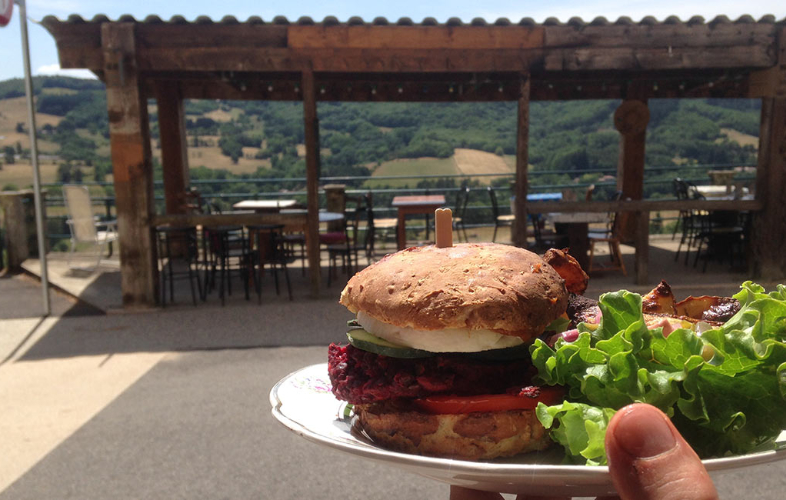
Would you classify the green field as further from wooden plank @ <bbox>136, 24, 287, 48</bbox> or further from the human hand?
the human hand

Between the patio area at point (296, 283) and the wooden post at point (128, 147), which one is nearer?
the wooden post at point (128, 147)

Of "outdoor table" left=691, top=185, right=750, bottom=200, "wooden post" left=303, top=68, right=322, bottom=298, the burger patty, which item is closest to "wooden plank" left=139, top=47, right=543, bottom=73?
"wooden post" left=303, top=68, right=322, bottom=298

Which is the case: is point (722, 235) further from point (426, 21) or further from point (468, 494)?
point (468, 494)

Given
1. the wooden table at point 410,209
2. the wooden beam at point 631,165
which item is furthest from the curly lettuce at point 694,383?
the wooden beam at point 631,165

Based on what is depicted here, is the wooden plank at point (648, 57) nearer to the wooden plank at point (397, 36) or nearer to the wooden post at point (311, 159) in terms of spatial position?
the wooden plank at point (397, 36)

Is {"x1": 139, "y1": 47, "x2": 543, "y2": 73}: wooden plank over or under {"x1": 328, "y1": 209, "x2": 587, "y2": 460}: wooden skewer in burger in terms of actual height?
over

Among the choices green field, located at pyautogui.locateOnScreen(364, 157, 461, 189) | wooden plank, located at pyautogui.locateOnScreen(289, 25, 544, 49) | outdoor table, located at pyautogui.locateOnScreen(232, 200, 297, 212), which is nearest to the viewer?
wooden plank, located at pyautogui.locateOnScreen(289, 25, 544, 49)
